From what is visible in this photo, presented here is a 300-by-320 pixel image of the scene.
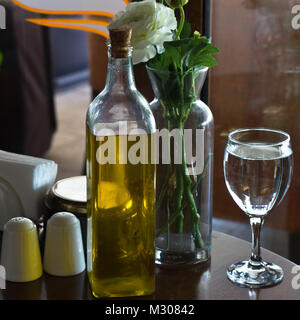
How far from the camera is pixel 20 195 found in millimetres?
934

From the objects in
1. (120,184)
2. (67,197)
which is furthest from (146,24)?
(67,197)

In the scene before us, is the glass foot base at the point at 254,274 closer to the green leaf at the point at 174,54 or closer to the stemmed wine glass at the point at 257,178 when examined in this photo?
the stemmed wine glass at the point at 257,178

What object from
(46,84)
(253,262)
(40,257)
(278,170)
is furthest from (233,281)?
(46,84)

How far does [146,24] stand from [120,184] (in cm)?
20

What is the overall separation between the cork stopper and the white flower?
2 cm

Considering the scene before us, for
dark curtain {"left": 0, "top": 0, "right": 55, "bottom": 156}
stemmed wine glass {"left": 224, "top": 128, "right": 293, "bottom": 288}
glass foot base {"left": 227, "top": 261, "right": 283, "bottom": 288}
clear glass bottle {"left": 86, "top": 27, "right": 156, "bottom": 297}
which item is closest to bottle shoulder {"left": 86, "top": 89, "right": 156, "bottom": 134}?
clear glass bottle {"left": 86, "top": 27, "right": 156, "bottom": 297}

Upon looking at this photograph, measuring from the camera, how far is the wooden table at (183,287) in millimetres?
788

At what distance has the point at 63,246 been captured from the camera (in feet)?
2.71

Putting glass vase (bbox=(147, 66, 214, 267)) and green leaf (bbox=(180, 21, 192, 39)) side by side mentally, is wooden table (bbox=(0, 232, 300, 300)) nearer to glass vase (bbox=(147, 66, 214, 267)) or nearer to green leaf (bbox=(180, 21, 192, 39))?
glass vase (bbox=(147, 66, 214, 267))

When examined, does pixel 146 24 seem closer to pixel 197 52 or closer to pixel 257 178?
pixel 197 52

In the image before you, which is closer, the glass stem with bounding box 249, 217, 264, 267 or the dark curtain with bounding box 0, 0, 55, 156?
the glass stem with bounding box 249, 217, 264, 267

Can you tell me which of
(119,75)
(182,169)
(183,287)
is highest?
(119,75)

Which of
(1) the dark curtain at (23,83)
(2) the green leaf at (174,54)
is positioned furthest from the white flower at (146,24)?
(1) the dark curtain at (23,83)

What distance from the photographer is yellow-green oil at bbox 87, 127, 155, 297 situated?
747 mm
